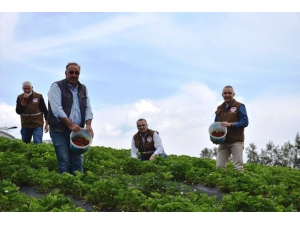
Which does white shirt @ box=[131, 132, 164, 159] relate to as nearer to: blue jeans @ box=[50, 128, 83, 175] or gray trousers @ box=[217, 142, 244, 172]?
gray trousers @ box=[217, 142, 244, 172]

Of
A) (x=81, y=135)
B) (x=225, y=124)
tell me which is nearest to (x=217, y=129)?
(x=225, y=124)

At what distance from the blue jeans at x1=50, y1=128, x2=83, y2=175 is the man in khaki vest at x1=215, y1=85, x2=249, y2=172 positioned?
2.54 meters

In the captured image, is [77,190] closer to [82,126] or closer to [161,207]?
[82,126]

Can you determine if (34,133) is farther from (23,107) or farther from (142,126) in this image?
(142,126)

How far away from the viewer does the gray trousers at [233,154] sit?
780 centimetres

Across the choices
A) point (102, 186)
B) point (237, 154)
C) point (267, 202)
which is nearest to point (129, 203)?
point (102, 186)

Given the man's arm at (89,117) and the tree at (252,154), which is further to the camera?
the tree at (252,154)

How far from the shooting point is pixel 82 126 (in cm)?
679

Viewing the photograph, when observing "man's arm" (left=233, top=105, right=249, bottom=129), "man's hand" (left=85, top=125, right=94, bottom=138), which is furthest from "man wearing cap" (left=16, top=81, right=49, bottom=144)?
"man's arm" (left=233, top=105, right=249, bottom=129)

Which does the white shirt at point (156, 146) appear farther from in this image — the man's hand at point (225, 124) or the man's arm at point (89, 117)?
the man's arm at point (89, 117)

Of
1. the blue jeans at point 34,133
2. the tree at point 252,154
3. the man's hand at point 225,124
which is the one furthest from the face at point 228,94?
the tree at point 252,154

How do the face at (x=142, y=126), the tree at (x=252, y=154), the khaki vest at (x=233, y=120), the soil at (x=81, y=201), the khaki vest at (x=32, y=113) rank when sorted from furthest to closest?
the tree at (x=252, y=154), the khaki vest at (x=32, y=113), the face at (x=142, y=126), the khaki vest at (x=233, y=120), the soil at (x=81, y=201)

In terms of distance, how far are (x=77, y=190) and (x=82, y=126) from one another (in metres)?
1.17

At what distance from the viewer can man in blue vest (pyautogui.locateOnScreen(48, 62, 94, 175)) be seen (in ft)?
21.2
